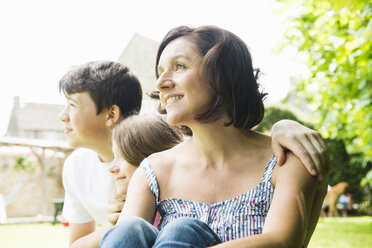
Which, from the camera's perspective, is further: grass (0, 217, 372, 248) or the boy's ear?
grass (0, 217, 372, 248)

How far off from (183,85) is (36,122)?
27.8 metres

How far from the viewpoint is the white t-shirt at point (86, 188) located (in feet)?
8.24

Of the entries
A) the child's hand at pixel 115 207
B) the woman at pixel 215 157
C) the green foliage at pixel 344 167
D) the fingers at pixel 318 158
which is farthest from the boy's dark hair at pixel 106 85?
the green foliage at pixel 344 167

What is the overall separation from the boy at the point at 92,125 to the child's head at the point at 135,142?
32 centimetres

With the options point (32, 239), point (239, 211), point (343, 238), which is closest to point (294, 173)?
point (239, 211)

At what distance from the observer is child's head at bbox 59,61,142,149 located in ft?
7.95

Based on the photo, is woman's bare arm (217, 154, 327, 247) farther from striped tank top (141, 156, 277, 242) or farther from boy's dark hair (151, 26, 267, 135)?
boy's dark hair (151, 26, 267, 135)

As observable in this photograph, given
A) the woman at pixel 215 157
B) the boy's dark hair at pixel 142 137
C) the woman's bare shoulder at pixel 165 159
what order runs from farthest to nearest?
1. the boy's dark hair at pixel 142 137
2. the woman's bare shoulder at pixel 165 159
3. the woman at pixel 215 157

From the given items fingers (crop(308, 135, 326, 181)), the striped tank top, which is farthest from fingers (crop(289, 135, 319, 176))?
the striped tank top

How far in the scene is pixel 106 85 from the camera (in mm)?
2496

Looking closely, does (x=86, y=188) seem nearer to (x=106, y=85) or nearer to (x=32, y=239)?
(x=106, y=85)

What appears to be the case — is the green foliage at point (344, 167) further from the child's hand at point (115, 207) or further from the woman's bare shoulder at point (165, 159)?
the woman's bare shoulder at point (165, 159)

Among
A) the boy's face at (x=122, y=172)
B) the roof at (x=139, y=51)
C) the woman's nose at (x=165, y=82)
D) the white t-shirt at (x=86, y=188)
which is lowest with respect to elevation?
the roof at (x=139, y=51)

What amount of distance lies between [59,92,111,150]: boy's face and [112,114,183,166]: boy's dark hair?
30cm
